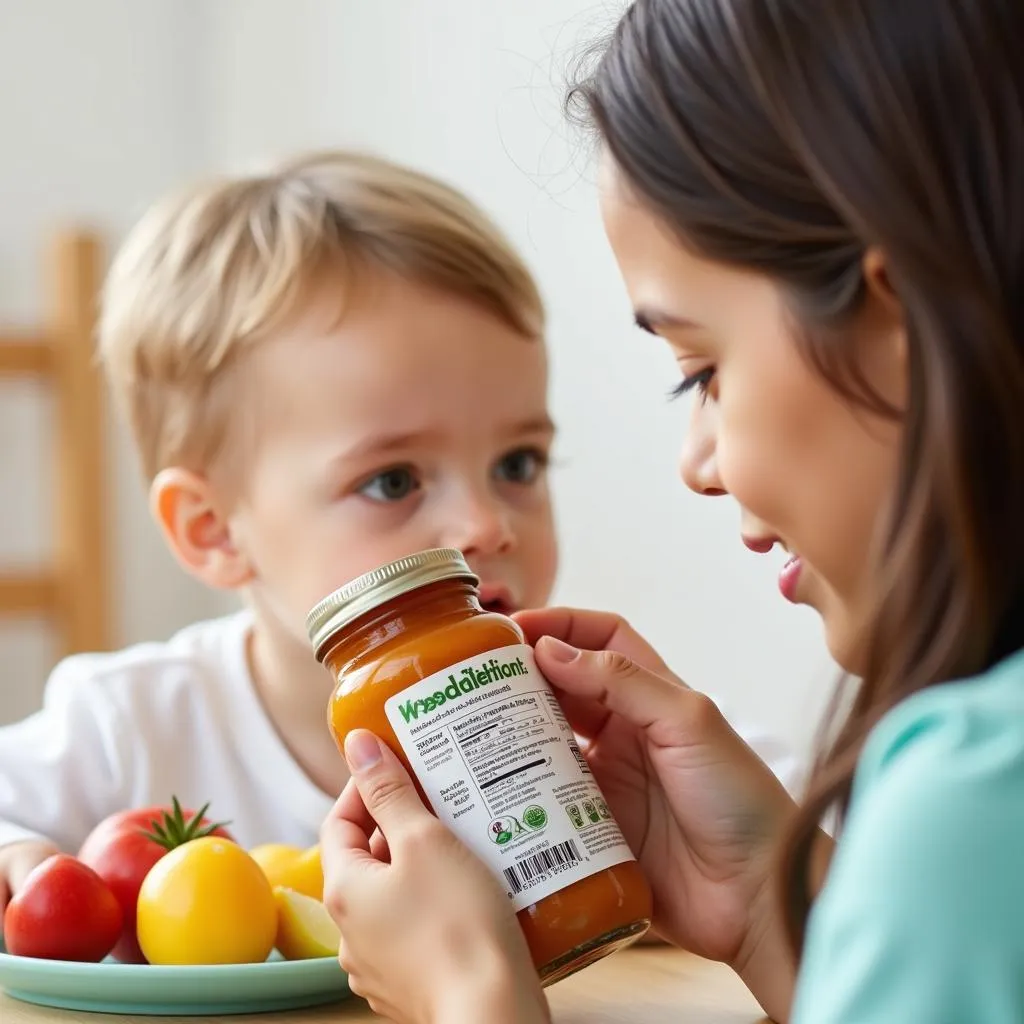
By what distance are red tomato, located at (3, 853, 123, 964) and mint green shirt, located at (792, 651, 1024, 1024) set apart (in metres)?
0.53

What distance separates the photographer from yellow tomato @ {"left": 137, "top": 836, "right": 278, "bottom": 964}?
892 mm

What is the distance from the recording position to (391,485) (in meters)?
1.32

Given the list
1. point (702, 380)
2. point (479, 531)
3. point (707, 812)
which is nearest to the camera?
point (702, 380)

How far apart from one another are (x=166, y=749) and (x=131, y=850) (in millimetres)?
403

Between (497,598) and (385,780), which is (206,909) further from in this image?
(497,598)

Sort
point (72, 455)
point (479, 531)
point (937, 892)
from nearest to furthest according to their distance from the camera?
1. point (937, 892)
2. point (479, 531)
3. point (72, 455)

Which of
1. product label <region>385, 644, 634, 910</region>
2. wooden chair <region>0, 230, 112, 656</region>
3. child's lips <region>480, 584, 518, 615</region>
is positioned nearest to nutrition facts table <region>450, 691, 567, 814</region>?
product label <region>385, 644, 634, 910</region>

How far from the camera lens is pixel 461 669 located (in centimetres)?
72

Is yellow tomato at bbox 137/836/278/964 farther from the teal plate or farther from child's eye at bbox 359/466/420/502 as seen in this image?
child's eye at bbox 359/466/420/502

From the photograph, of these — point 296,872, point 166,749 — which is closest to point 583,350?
point 166,749

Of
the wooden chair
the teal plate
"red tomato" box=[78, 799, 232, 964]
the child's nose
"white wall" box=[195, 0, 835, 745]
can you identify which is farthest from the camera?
the wooden chair

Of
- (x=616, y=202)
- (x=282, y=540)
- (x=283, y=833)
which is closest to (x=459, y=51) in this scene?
(x=282, y=540)

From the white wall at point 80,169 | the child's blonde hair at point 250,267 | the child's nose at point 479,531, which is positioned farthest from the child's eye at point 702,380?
the white wall at point 80,169

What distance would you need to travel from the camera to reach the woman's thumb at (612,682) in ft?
2.81
